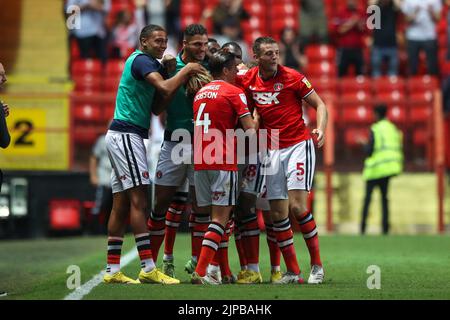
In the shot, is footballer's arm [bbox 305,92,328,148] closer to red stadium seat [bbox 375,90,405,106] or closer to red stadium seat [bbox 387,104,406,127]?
red stadium seat [bbox 387,104,406,127]

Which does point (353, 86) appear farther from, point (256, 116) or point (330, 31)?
point (256, 116)

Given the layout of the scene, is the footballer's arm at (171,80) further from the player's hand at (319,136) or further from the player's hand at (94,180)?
the player's hand at (94,180)

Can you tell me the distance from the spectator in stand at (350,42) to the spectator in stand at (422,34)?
95cm

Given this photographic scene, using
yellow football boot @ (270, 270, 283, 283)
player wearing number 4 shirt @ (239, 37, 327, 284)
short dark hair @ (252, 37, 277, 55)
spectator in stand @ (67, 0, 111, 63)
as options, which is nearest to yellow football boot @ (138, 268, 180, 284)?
yellow football boot @ (270, 270, 283, 283)

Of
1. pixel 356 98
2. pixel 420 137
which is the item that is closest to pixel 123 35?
pixel 356 98

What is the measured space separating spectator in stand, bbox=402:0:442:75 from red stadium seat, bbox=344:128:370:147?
9.62 feet

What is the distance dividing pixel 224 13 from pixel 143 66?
13057mm

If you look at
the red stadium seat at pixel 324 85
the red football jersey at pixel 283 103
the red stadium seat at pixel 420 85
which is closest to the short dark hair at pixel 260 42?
the red football jersey at pixel 283 103

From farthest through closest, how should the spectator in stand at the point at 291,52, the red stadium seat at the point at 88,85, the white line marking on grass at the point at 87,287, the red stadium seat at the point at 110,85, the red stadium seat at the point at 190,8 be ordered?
1. the red stadium seat at the point at 190,8
2. the spectator in stand at the point at 291,52
3. the red stadium seat at the point at 110,85
4. the red stadium seat at the point at 88,85
5. the white line marking on grass at the point at 87,287

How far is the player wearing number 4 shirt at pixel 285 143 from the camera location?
31.2ft

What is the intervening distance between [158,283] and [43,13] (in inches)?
661

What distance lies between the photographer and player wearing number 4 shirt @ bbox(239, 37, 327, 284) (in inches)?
375
